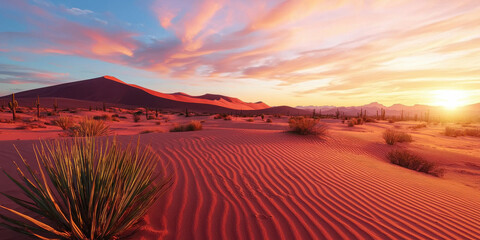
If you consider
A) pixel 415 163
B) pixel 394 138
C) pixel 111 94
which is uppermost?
pixel 111 94

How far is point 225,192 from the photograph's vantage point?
10.9 ft

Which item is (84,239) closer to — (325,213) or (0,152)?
(325,213)

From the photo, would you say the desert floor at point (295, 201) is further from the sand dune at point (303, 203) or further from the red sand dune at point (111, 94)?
the red sand dune at point (111, 94)

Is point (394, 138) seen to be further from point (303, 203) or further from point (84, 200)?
point (84, 200)

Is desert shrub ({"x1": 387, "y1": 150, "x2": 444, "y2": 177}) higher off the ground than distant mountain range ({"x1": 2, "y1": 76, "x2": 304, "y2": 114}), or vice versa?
distant mountain range ({"x1": 2, "y1": 76, "x2": 304, "y2": 114})

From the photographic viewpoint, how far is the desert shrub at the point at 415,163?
6.03 metres

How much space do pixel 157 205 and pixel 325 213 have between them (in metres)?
2.34

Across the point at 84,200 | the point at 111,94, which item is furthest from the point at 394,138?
the point at 111,94

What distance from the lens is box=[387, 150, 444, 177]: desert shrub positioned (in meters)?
6.03

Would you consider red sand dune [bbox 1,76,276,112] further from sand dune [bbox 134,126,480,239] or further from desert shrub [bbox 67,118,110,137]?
sand dune [bbox 134,126,480,239]

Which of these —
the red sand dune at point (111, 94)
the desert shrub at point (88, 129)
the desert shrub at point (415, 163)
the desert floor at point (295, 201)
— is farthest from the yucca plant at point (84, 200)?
the red sand dune at point (111, 94)

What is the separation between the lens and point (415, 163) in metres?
6.39

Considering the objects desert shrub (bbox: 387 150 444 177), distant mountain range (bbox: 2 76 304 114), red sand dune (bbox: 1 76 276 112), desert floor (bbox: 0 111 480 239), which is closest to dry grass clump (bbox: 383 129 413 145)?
desert shrub (bbox: 387 150 444 177)

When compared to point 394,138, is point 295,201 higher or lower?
lower
